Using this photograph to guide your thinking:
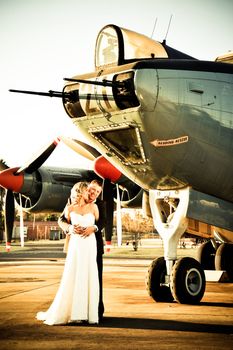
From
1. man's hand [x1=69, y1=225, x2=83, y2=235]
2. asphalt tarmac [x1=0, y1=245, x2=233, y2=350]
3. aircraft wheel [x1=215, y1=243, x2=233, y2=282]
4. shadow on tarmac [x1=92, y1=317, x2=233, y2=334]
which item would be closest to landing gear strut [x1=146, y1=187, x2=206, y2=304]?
asphalt tarmac [x1=0, y1=245, x2=233, y2=350]

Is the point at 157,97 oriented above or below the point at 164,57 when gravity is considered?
below

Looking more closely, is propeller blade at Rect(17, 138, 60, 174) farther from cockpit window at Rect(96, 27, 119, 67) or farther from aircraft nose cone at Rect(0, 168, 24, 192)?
cockpit window at Rect(96, 27, 119, 67)

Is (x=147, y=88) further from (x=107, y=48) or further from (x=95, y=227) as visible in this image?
(x=95, y=227)

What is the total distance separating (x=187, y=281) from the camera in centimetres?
1012

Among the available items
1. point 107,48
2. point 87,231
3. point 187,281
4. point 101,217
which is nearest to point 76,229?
point 87,231

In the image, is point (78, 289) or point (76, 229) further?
point (76, 229)

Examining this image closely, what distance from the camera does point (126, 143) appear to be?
10.2 meters

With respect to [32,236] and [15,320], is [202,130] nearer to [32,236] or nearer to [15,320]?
[15,320]

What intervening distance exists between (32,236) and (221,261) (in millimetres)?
87436

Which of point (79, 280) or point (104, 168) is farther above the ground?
point (104, 168)

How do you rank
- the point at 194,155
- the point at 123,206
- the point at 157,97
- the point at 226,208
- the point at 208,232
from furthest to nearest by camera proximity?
the point at 123,206 → the point at 208,232 → the point at 226,208 → the point at 194,155 → the point at 157,97

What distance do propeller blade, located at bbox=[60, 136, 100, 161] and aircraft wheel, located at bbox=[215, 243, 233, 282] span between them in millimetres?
4610

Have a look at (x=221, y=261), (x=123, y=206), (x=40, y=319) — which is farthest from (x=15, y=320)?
(x=123, y=206)

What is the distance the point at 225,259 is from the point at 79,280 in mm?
8504
